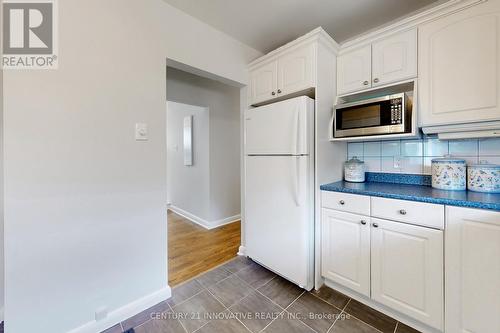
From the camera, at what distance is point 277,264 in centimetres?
193

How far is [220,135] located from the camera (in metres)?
3.53

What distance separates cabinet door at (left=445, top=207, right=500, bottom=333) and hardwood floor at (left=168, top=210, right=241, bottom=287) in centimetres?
192

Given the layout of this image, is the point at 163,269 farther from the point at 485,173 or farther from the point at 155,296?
the point at 485,173

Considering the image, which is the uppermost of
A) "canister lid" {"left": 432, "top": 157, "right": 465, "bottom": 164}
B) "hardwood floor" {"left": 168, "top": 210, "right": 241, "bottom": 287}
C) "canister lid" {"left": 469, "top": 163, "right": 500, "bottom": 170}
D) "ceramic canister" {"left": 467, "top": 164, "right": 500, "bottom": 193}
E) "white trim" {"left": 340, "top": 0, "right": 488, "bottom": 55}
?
"white trim" {"left": 340, "top": 0, "right": 488, "bottom": 55}

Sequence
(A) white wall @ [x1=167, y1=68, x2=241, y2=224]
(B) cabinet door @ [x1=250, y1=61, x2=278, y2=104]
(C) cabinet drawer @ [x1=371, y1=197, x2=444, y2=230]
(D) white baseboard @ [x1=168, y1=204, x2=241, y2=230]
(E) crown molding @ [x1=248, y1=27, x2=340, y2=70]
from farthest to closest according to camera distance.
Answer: (D) white baseboard @ [x1=168, y1=204, x2=241, y2=230] < (A) white wall @ [x1=167, y1=68, x2=241, y2=224] < (B) cabinet door @ [x1=250, y1=61, x2=278, y2=104] < (E) crown molding @ [x1=248, y1=27, x2=340, y2=70] < (C) cabinet drawer @ [x1=371, y1=197, x2=444, y2=230]

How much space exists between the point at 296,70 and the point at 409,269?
1775 millimetres

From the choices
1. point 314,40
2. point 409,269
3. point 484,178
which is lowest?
point 409,269

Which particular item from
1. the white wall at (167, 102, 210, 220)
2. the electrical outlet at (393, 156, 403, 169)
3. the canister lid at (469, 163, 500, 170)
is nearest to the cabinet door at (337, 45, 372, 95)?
the electrical outlet at (393, 156, 403, 169)

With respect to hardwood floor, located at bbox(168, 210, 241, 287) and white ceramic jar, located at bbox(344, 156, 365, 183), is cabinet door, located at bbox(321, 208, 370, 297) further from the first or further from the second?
hardwood floor, located at bbox(168, 210, 241, 287)

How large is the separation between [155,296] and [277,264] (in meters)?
1.07

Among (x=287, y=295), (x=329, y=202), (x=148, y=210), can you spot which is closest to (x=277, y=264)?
(x=287, y=295)

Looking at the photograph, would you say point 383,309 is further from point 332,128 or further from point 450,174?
point 332,128

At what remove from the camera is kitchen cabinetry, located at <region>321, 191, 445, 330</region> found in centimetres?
129

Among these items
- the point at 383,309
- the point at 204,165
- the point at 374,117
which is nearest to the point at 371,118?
the point at 374,117
